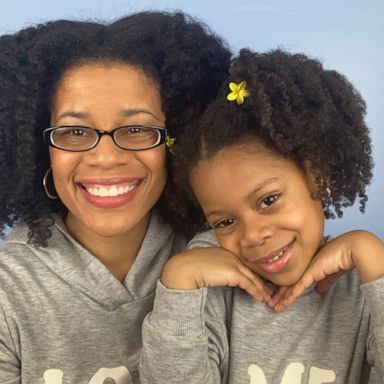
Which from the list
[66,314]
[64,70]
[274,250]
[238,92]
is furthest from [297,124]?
[66,314]

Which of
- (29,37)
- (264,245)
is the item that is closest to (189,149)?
(264,245)

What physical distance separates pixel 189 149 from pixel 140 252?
0.28 metres

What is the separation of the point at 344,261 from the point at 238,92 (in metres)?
0.37

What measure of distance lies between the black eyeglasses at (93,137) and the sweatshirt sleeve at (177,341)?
28cm

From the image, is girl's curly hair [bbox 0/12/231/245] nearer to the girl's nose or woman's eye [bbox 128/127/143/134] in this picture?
woman's eye [bbox 128/127/143/134]

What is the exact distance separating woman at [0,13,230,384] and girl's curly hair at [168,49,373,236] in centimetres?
11

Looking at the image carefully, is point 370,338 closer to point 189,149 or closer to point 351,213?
point 189,149

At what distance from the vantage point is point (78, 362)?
1.26 metres

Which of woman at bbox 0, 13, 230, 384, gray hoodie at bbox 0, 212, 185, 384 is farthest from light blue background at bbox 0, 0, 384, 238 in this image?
gray hoodie at bbox 0, 212, 185, 384

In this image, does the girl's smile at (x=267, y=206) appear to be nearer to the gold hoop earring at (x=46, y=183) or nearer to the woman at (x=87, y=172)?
the woman at (x=87, y=172)

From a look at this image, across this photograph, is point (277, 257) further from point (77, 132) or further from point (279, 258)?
point (77, 132)

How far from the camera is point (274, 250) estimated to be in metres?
1.13

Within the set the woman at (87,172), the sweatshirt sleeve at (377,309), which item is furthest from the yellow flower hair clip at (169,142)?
the sweatshirt sleeve at (377,309)

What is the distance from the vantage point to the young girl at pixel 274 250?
3.65 feet
